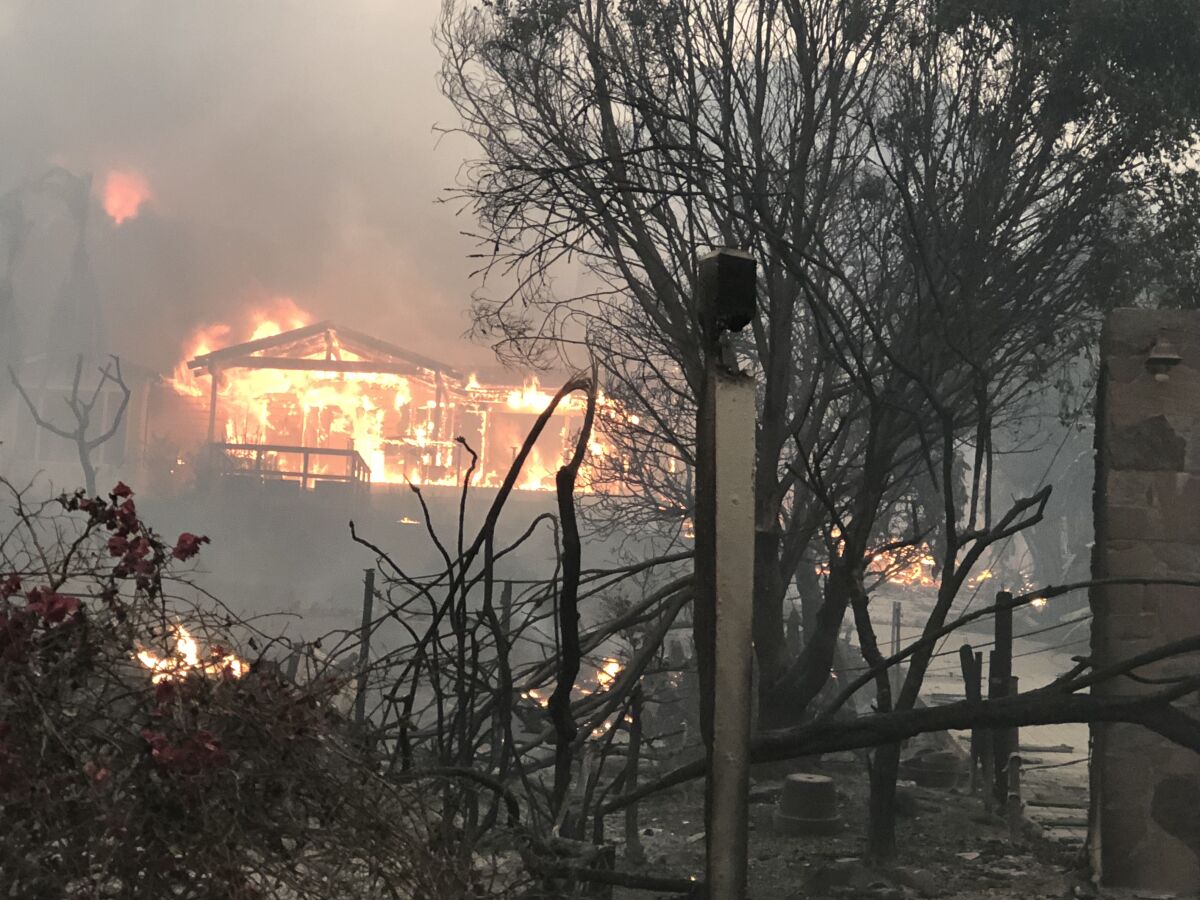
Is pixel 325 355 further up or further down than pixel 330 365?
further up

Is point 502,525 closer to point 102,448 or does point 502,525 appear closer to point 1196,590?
point 102,448

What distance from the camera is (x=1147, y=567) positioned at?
26.2ft

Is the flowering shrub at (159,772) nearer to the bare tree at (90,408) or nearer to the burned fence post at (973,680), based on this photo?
→ the burned fence post at (973,680)

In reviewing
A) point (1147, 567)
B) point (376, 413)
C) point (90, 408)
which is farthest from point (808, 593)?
point (90, 408)

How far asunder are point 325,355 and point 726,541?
38.6 meters

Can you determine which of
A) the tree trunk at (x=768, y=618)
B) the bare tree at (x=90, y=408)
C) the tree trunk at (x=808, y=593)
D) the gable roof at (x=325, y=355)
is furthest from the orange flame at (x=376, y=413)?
the tree trunk at (x=768, y=618)

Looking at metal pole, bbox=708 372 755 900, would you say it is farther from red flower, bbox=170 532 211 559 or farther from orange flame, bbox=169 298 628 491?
orange flame, bbox=169 298 628 491

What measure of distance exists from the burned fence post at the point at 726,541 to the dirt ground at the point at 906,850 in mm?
7186

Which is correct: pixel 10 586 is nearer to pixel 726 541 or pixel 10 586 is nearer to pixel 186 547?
pixel 186 547

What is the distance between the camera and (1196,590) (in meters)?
7.86

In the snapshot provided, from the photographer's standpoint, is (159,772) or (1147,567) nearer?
(159,772)

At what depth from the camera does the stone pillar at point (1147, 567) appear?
7891mm

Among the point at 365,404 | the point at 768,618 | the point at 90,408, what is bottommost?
the point at 768,618

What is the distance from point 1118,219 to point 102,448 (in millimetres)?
39127
